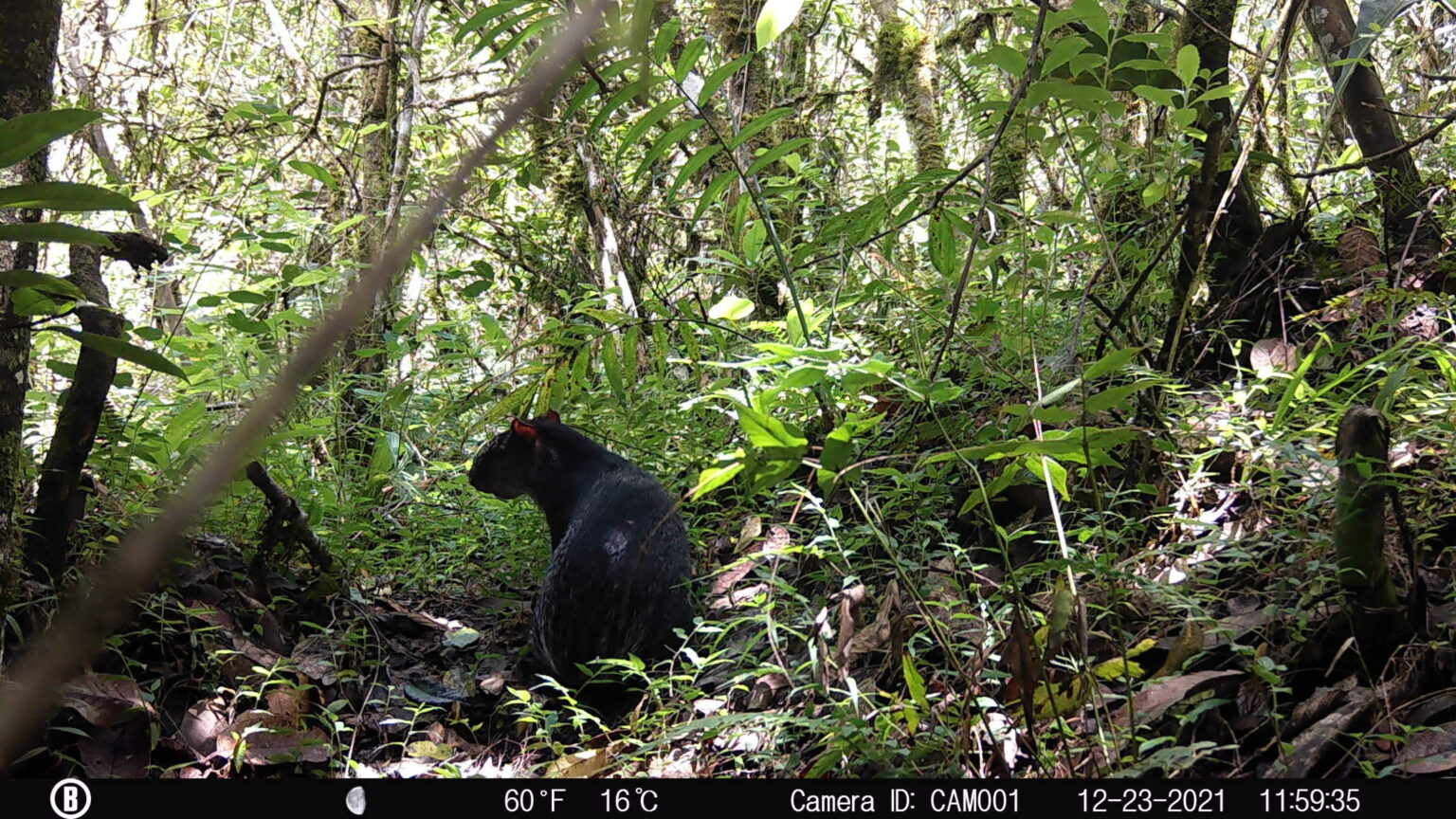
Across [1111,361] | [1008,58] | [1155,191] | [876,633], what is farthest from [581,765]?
[1155,191]

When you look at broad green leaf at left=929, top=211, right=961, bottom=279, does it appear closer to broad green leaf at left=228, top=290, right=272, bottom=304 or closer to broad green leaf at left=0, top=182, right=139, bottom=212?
broad green leaf at left=0, top=182, right=139, bottom=212

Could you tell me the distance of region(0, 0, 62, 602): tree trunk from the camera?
2092 mm

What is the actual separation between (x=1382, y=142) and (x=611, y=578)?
11.1 ft

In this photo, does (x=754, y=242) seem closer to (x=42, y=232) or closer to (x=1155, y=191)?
(x=1155, y=191)

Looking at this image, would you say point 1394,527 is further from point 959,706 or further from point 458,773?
point 458,773

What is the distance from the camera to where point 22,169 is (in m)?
2.24

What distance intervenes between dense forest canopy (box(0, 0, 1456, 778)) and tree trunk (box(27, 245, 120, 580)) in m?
0.01

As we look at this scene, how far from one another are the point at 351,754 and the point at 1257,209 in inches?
152

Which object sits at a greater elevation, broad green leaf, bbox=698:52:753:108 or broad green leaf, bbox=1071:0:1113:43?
broad green leaf, bbox=1071:0:1113:43

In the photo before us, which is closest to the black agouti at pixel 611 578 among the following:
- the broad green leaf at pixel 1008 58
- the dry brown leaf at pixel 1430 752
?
the broad green leaf at pixel 1008 58

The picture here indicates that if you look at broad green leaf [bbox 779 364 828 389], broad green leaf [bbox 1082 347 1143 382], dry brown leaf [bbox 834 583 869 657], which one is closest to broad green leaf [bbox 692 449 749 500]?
broad green leaf [bbox 779 364 828 389]

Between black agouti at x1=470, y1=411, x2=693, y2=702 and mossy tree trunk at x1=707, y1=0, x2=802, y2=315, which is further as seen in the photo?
mossy tree trunk at x1=707, y1=0, x2=802, y2=315

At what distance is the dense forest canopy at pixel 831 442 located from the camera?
204cm

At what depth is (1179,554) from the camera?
2.73 m
